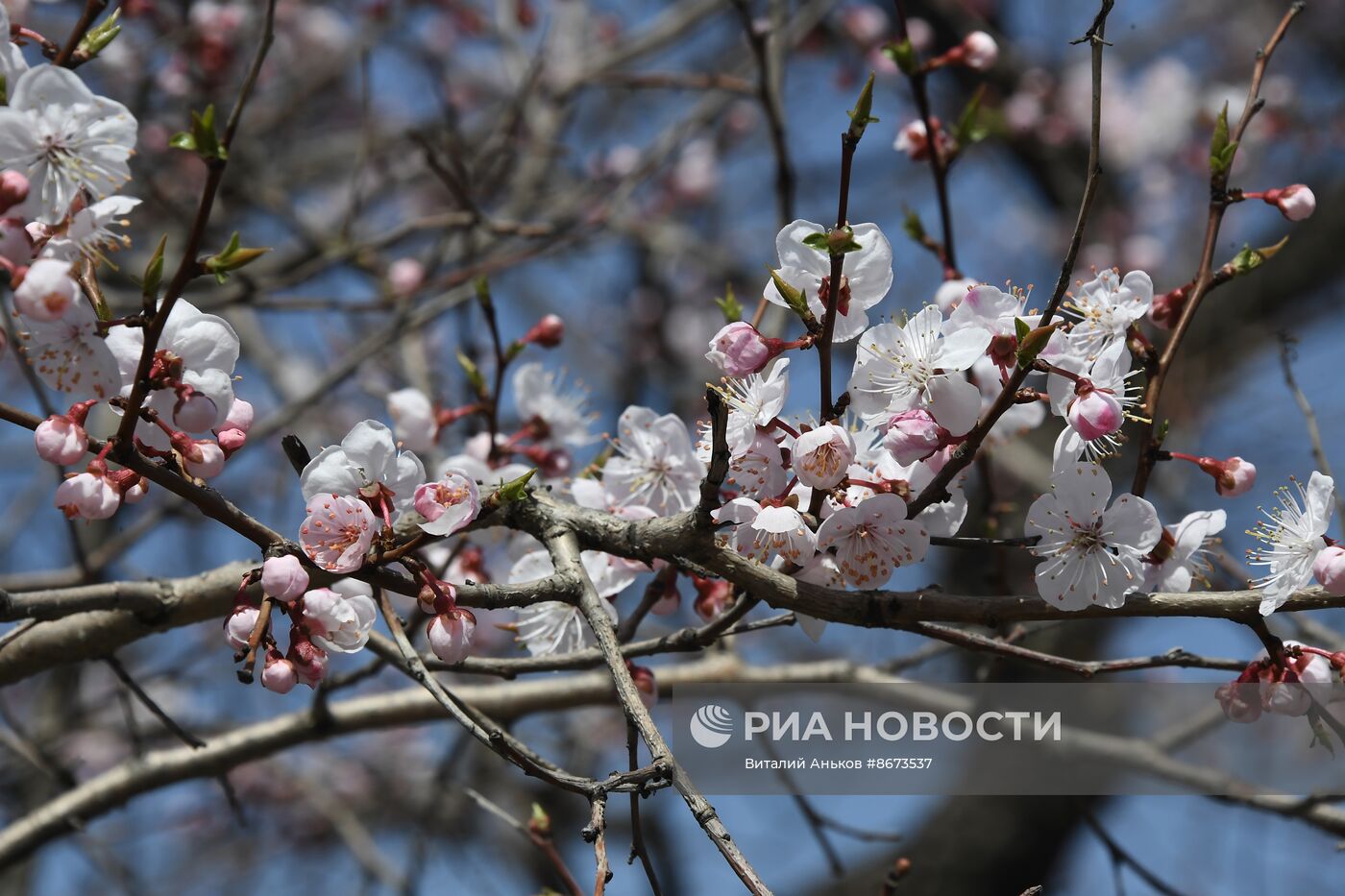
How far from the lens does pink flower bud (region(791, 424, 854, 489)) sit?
1.39 metres

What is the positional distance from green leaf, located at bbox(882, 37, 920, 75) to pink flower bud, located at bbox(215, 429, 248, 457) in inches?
56.9

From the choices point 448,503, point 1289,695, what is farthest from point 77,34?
point 1289,695

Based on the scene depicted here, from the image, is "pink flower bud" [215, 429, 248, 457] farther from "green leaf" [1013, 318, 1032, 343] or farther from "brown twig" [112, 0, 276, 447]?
"green leaf" [1013, 318, 1032, 343]

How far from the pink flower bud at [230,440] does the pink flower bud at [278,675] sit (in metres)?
0.28

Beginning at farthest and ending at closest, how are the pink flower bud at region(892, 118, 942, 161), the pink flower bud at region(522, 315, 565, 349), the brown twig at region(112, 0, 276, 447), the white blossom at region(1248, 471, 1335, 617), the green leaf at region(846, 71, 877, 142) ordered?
the pink flower bud at region(522, 315, 565, 349) → the pink flower bud at region(892, 118, 942, 161) → the white blossom at region(1248, 471, 1335, 617) → the green leaf at region(846, 71, 877, 142) → the brown twig at region(112, 0, 276, 447)

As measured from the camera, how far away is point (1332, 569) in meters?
1.44

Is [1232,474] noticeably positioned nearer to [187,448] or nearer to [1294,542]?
[1294,542]

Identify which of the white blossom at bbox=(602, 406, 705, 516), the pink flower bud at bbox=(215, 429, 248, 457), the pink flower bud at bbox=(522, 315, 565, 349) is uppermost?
the pink flower bud at bbox=(522, 315, 565, 349)

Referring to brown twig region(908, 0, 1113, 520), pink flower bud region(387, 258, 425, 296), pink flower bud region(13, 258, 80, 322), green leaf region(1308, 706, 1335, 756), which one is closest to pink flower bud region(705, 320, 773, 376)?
brown twig region(908, 0, 1113, 520)

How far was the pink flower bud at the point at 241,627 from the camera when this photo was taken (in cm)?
141

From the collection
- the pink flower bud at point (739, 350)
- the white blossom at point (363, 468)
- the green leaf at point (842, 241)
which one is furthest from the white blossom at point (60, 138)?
the green leaf at point (842, 241)

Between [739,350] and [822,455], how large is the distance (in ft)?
0.61

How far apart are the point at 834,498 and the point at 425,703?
46.0 inches

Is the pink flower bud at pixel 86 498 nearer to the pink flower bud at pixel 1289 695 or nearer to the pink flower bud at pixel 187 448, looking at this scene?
the pink flower bud at pixel 187 448
